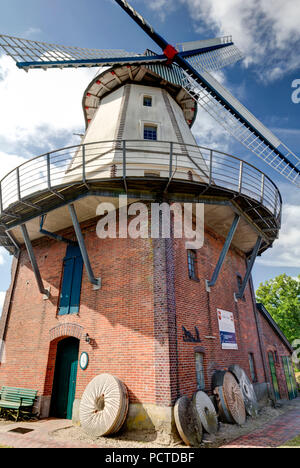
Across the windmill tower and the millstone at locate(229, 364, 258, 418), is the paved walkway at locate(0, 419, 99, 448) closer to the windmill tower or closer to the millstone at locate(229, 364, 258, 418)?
the windmill tower

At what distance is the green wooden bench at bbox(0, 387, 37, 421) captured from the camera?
910cm

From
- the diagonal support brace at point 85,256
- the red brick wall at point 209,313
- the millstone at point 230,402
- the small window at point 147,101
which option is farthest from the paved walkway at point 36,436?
the small window at point 147,101

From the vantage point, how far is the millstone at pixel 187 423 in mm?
6512

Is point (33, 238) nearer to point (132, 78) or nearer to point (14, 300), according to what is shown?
point (14, 300)

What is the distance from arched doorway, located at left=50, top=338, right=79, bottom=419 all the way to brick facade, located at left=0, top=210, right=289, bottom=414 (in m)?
0.26

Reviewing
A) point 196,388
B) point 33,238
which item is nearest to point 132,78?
point 33,238

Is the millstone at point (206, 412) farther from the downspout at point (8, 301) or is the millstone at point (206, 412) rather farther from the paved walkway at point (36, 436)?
the downspout at point (8, 301)

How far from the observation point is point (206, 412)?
24.8 ft

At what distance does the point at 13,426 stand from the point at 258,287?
1066 inches

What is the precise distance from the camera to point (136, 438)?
6809 millimetres

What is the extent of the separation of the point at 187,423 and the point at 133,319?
2948 mm

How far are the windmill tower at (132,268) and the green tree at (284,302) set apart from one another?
14661mm

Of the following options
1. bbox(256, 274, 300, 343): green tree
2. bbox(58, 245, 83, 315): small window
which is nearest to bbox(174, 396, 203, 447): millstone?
bbox(58, 245, 83, 315): small window

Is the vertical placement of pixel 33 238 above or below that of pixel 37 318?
above
